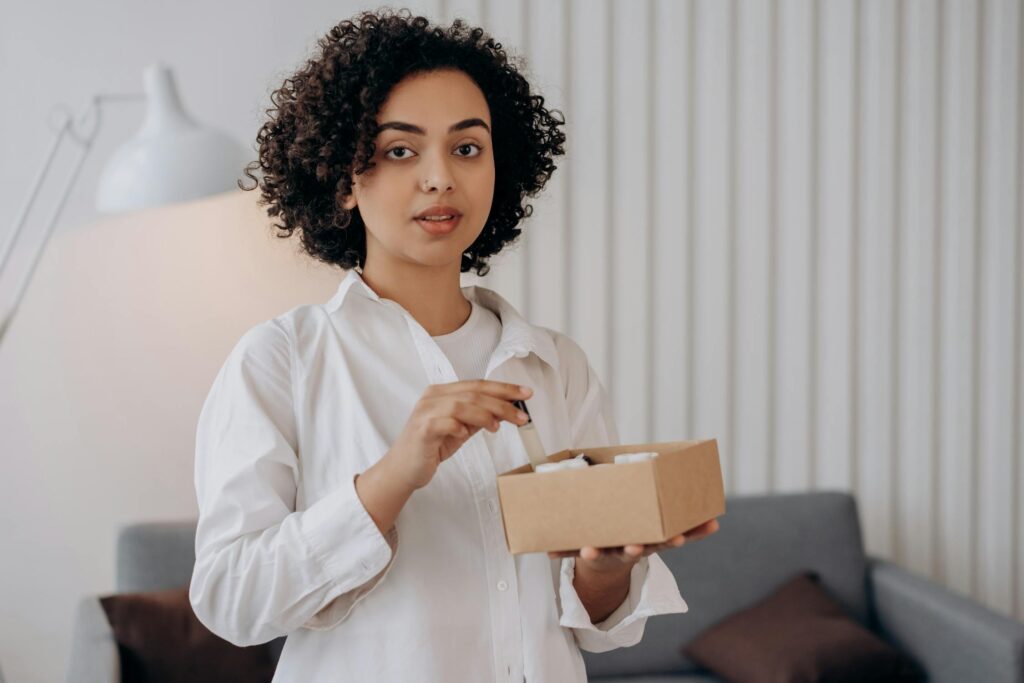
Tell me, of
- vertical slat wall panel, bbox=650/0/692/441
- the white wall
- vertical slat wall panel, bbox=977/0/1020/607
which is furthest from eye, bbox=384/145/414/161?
vertical slat wall panel, bbox=977/0/1020/607

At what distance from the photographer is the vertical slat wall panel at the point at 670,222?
2971mm

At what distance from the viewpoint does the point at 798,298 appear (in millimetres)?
3086

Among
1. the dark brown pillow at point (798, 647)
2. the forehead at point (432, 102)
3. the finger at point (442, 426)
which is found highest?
the forehead at point (432, 102)

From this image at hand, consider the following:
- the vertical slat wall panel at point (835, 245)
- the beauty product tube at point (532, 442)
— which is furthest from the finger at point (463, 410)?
the vertical slat wall panel at point (835, 245)

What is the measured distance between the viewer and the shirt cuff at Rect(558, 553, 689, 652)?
1.21m

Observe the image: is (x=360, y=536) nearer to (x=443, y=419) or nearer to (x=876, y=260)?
(x=443, y=419)

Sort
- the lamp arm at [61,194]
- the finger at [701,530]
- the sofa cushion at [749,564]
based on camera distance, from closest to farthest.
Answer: the finger at [701,530]
the lamp arm at [61,194]
the sofa cushion at [749,564]

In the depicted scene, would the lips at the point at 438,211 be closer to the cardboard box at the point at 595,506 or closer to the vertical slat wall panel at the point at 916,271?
the cardboard box at the point at 595,506

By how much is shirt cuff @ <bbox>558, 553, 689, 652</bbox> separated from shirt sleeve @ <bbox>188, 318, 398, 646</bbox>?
0.21 meters

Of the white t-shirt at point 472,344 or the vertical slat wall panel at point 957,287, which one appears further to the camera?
the vertical slat wall panel at point 957,287

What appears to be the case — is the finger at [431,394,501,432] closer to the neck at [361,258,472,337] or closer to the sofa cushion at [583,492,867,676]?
the neck at [361,258,472,337]

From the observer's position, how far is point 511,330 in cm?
Answer: 131

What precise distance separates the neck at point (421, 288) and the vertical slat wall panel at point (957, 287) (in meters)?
2.27

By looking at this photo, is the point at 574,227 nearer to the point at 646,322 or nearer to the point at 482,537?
the point at 646,322
